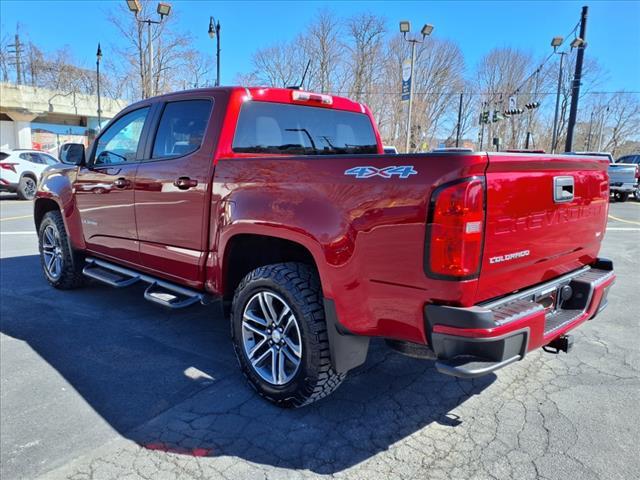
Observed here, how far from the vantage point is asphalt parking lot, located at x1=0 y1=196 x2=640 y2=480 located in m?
2.41

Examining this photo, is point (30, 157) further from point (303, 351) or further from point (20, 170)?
point (303, 351)

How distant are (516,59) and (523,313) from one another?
167ft

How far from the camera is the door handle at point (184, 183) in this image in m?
3.42

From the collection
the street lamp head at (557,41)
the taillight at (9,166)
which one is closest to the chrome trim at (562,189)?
the taillight at (9,166)

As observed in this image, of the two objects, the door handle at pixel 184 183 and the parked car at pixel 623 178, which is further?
the parked car at pixel 623 178

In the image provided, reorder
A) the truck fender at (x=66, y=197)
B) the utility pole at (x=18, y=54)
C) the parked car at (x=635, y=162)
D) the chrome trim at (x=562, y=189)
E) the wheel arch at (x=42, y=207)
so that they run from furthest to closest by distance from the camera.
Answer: the utility pole at (x=18, y=54) → the parked car at (x=635, y=162) → the wheel arch at (x=42, y=207) → the truck fender at (x=66, y=197) → the chrome trim at (x=562, y=189)

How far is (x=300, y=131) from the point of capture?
153 inches

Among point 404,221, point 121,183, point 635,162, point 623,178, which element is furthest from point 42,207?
point 635,162

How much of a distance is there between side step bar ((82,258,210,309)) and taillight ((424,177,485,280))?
79.8 inches

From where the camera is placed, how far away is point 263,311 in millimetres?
3039

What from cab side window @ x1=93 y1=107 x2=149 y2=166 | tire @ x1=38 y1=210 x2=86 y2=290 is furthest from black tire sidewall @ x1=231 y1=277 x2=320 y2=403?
tire @ x1=38 y1=210 x2=86 y2=290

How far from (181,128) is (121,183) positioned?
2.90 feet

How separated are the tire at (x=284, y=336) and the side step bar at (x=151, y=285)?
51 centimetres

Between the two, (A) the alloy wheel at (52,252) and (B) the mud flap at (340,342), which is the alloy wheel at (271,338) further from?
(A) the alloy wheel at (52,252)
